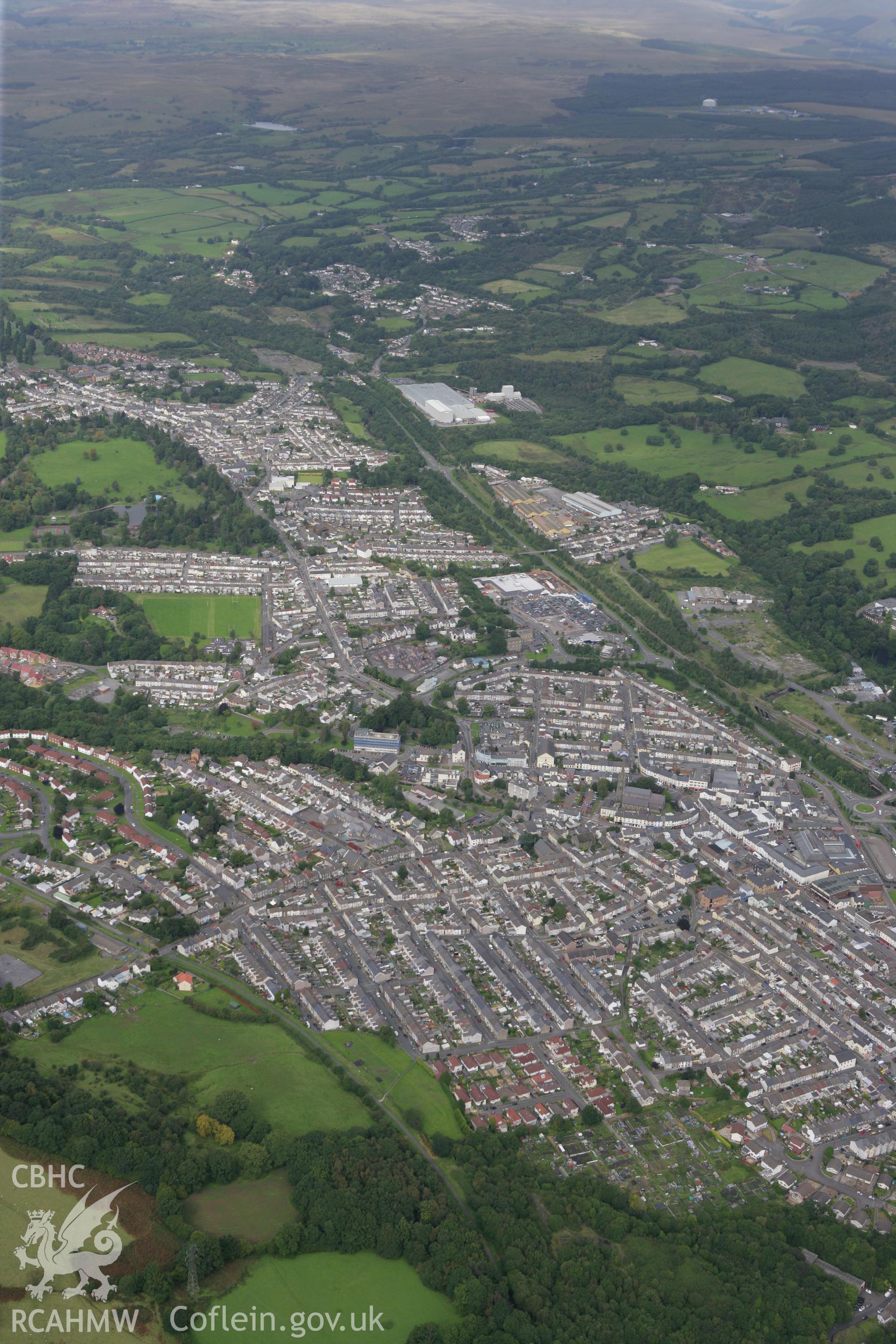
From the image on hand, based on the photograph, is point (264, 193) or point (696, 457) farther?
point (264, 193)

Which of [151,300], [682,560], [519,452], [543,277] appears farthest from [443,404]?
[151,300]

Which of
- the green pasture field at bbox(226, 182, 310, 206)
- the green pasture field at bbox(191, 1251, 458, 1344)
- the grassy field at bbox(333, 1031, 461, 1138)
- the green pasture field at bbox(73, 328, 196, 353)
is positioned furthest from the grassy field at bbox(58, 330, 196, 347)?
the green pasture field at bbox(191, 1251, 458, 1344)

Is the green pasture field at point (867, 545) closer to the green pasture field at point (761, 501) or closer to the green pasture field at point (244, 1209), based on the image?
the green pasture field at point (761, 501)

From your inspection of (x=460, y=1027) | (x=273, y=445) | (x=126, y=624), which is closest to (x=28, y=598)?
(x=126, y=624)

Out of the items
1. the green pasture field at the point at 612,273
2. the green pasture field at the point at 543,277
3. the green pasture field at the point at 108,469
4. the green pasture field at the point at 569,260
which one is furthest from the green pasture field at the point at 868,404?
the green pasture field at the point at 108,469

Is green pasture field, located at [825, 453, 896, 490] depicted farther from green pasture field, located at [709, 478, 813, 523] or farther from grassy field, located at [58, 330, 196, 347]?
grassy field, located at [58, 330, 196, 347]

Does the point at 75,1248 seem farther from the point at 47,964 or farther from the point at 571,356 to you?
the point at 571,356

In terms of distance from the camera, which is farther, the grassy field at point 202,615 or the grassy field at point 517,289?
the grassy field at point 517,289
